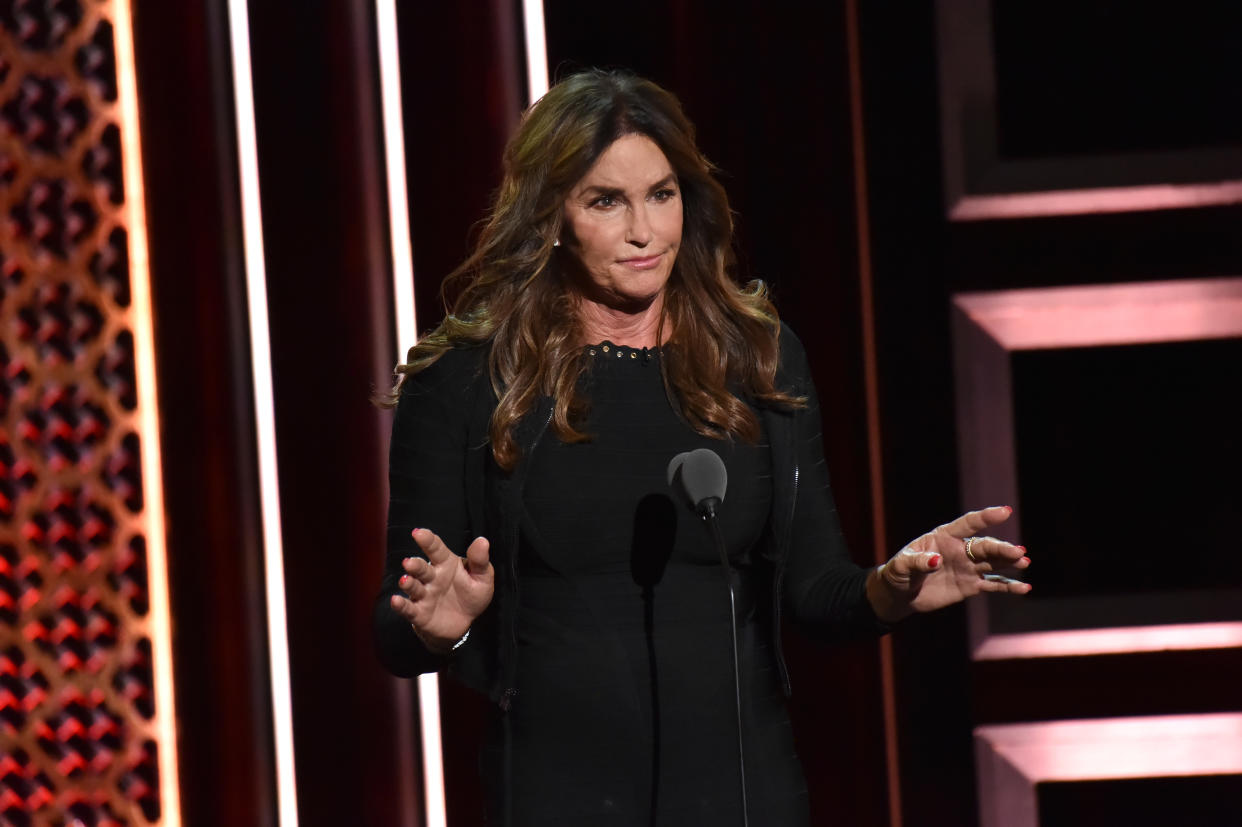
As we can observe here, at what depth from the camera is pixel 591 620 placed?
138cm

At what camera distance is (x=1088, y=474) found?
7.34ft

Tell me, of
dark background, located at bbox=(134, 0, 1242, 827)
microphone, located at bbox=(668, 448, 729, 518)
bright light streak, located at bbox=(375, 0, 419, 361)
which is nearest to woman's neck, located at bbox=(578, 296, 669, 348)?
microphone, located at bbox=(668, 448, 729, 518)

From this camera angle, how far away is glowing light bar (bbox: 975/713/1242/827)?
2.22 m

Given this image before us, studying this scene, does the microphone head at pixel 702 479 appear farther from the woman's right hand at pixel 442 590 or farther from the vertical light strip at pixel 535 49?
the vertical light strip at pixel 535 49

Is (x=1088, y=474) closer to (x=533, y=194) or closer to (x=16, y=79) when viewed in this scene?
(x=533, y=194)

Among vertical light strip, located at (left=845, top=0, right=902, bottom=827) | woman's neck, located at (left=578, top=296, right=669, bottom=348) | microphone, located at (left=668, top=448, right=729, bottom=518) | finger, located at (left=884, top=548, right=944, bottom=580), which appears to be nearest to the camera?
microphone, located at (left=668, top=448, right=729, bottom=518)

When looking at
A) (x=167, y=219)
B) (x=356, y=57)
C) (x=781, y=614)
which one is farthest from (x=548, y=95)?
(x=167, y=219)

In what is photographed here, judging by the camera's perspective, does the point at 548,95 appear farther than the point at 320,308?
No

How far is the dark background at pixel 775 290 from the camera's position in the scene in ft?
7.18

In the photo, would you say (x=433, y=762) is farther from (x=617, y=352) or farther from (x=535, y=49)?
(x=535, y=49)

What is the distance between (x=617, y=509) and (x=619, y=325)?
0.24 m

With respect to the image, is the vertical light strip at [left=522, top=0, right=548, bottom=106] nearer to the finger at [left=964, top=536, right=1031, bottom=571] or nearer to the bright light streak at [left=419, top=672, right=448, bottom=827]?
the bright light streak at [left=419, top=672, right=448, bottom=827]

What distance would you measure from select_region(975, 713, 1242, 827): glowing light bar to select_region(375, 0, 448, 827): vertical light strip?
0.95 meters

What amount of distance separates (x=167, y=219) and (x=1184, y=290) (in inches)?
70.9
